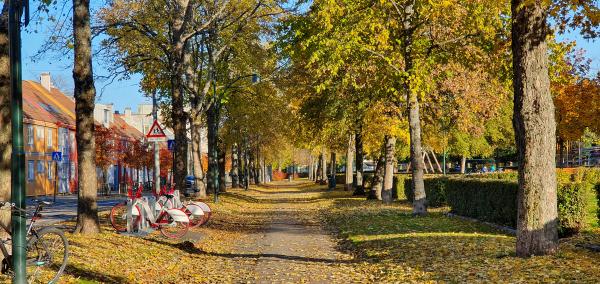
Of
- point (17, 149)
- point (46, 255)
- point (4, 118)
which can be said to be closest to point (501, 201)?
point (46, 255)

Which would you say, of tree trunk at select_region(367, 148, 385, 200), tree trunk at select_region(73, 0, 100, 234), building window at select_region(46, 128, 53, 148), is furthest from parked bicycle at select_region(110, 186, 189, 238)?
building window at select_region(46, 128, 53, 148)

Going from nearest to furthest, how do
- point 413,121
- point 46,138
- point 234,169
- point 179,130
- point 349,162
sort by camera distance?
point 413,121 → point 179,130 → point 349,162 → point 46,138 → point 234,169

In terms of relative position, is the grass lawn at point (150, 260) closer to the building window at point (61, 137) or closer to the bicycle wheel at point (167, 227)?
the bicycle wheel at point (167, 227)

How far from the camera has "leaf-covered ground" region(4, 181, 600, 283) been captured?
35.4 feet

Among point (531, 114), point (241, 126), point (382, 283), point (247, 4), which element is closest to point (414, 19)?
point (247, 4)

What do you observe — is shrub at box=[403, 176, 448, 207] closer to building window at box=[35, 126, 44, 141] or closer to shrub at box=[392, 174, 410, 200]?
shrub at box=[392, 174, 410, 200]

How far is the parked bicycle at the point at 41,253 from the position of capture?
9.25 m

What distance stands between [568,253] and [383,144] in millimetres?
26842

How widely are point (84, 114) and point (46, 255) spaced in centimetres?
630

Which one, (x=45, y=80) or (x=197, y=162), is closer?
(x=197, y=162)

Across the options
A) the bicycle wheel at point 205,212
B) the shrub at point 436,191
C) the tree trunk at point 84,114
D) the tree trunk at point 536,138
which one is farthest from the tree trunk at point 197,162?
the tree trunk at point 536,138

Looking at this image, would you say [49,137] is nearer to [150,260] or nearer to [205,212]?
[205,212]

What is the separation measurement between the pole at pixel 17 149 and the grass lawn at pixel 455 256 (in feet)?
17.8

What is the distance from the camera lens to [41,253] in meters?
9.51
